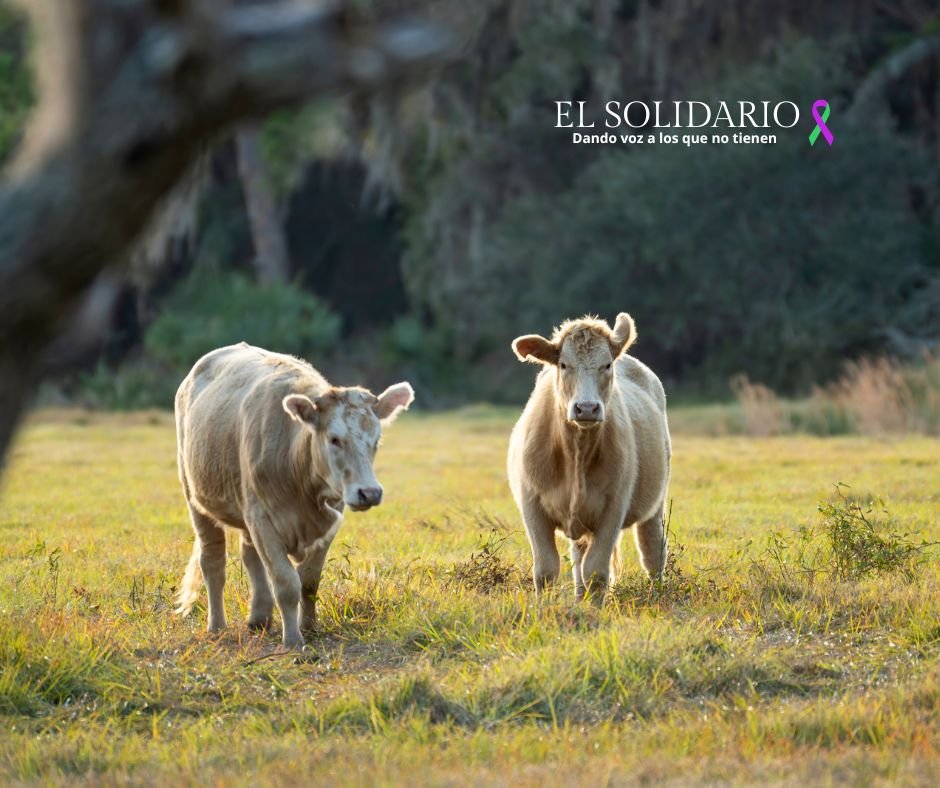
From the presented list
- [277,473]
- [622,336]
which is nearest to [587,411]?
[622,336]

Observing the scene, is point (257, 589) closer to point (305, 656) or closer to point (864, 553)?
point (305, 656)

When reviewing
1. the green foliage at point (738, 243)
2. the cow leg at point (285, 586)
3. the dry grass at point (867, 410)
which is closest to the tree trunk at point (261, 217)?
the green foliage at point (738, 243)

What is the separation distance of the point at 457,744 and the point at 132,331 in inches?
1290

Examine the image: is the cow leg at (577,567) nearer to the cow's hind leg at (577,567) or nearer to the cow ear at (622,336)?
the cow's hind leg at (577,567)

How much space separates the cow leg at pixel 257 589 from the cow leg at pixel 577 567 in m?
1.77

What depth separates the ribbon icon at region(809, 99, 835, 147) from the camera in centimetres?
2999

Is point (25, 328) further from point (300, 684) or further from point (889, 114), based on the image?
point (889, 114)

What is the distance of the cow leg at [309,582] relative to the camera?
25.6ft

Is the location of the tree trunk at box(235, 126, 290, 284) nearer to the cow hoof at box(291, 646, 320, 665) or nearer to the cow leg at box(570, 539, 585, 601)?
the cow leg at box(570, 539, 585, 601)

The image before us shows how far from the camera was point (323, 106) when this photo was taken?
3134 cm

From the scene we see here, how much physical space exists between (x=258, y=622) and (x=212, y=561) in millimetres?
640

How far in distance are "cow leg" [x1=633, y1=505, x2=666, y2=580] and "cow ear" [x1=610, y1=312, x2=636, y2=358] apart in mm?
1183

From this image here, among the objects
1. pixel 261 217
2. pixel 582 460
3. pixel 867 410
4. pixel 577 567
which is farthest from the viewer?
pixel 261 217

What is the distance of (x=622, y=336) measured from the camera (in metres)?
8.67
